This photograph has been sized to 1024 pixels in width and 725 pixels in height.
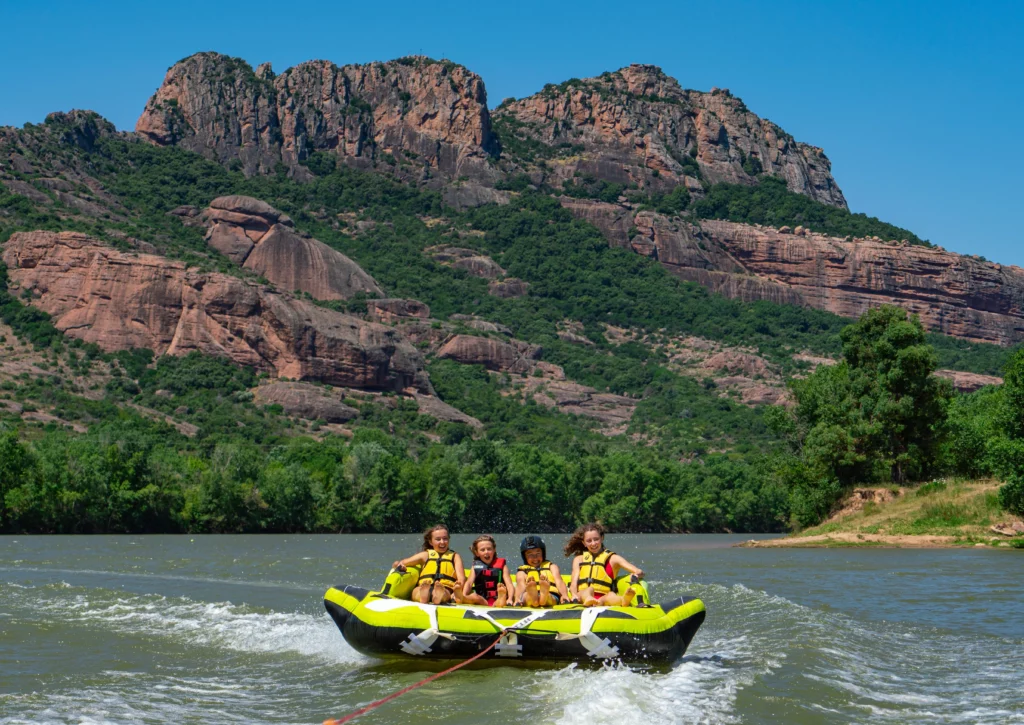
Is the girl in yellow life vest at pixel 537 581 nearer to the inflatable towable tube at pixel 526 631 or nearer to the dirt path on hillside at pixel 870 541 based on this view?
the inflatable towable tube at pixel 526 631

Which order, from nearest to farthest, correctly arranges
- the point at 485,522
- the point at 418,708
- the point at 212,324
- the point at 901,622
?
the point at 418,708 < the point at 901,622 < the point at 485,522 < the point at 212,324

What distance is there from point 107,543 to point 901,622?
4226cm

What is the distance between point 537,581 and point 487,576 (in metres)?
0.82

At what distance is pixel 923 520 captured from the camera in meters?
42.8

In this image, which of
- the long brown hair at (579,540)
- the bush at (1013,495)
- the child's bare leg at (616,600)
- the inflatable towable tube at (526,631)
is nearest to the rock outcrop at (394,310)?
the bush at (1013,495)

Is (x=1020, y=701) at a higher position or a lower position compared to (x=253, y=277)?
lower

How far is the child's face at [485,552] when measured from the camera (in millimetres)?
17688

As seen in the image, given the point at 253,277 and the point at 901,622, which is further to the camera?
the point at 253,277

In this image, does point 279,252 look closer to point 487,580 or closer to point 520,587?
point 487,580

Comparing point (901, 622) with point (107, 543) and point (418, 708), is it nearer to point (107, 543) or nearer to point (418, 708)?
point (418, 708)

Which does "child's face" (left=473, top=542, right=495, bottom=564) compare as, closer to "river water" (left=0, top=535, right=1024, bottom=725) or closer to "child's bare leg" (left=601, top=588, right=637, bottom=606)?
"child's bare leg" (left=601, top=588, right=637, bottom=606)

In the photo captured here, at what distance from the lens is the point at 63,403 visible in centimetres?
11894

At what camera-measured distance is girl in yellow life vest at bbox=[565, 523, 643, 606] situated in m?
17.4

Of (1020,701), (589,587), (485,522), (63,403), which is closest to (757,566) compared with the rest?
(589,587)
